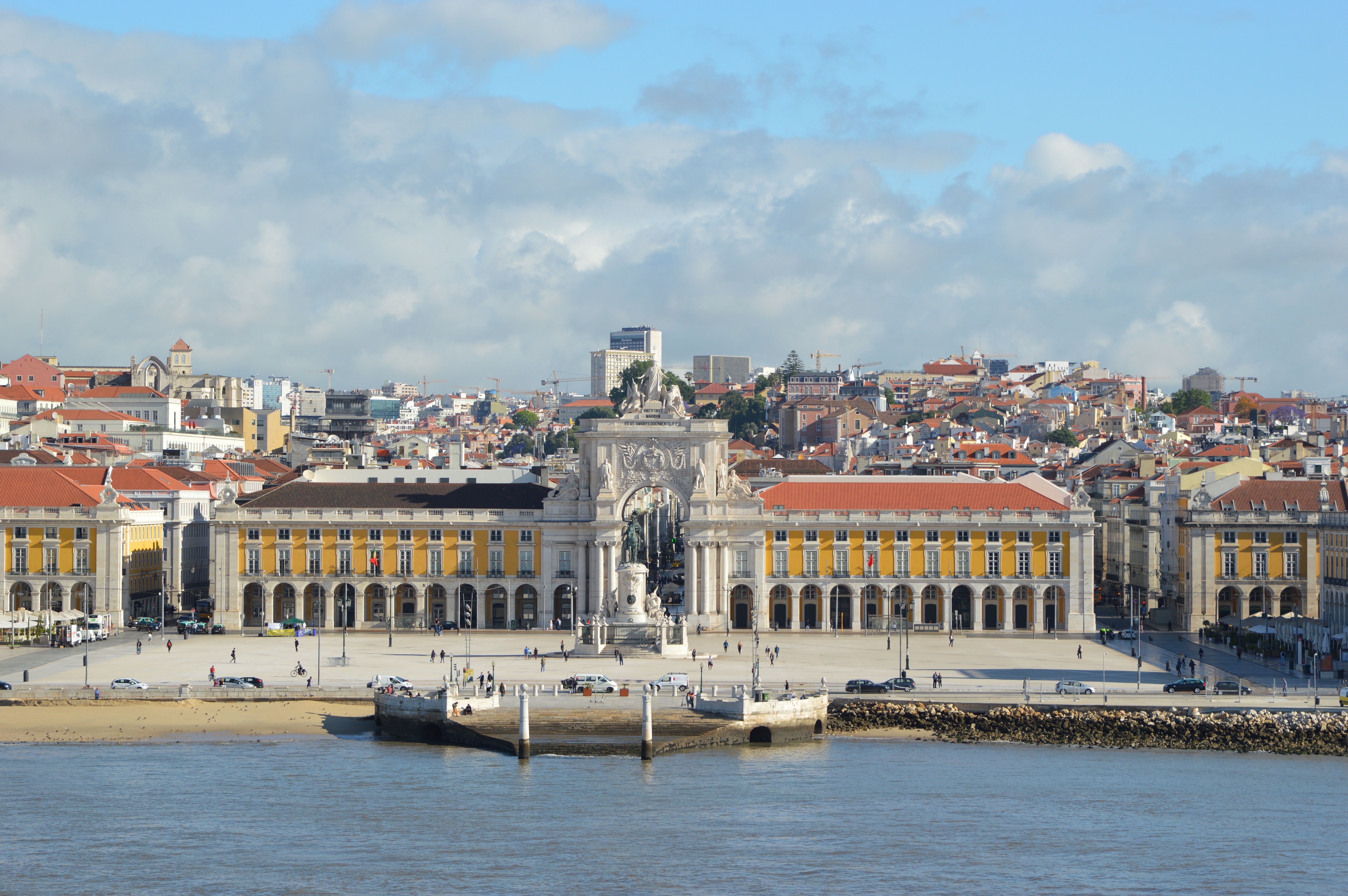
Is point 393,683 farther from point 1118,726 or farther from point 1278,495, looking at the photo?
point 1278,495

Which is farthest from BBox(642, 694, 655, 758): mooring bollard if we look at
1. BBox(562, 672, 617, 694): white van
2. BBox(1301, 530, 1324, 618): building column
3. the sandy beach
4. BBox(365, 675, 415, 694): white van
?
BBox(1301, 530, 1324, 618): building column

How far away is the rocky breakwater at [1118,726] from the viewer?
80.5 metres

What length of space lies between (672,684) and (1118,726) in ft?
58.3

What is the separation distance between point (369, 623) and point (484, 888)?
67.4 m


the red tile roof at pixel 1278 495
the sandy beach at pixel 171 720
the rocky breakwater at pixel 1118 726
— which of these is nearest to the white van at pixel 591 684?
the sandy beach at pixel 171 720

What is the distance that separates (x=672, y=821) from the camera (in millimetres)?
65562

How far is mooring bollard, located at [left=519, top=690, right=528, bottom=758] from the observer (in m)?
76.6

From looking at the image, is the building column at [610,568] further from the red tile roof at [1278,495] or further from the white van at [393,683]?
the red tile roof at [1278,495]

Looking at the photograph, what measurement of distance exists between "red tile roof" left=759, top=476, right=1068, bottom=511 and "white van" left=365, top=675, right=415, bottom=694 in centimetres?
3640

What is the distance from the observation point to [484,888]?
57.5 m

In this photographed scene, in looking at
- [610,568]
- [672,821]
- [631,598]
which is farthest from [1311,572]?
[672,821]

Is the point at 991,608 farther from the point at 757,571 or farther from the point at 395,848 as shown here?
the point at 395,848

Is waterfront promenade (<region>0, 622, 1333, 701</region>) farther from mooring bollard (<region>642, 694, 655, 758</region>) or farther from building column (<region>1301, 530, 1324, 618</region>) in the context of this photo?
mooring bollard (<region>642, 694, 655, 758</region>)

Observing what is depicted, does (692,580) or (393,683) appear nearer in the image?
(393,683)
